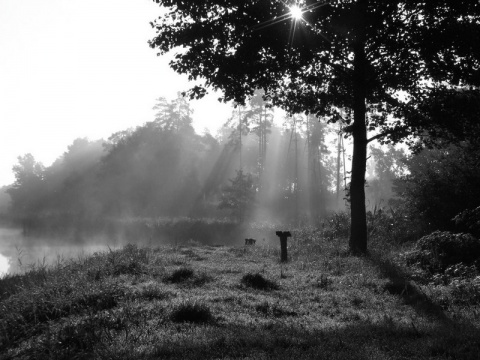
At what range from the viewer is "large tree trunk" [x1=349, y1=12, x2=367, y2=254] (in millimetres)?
13141

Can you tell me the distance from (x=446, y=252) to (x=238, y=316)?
5939 mm

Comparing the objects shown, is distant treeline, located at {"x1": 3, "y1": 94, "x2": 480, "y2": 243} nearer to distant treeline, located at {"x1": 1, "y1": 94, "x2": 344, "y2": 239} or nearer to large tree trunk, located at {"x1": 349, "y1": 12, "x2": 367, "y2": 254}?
distant treeline, located at {"x1": 1, "y1": 94, "x2": 344, "y2": 239}

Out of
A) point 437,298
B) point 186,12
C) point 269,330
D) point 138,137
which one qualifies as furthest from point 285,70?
point 138,137

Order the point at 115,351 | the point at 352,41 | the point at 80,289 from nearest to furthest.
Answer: the point at 115,351 < the point at 80,289 < the point at 352,41

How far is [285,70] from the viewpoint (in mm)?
13688

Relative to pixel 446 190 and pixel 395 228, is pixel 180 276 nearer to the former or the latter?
pixel 446 190

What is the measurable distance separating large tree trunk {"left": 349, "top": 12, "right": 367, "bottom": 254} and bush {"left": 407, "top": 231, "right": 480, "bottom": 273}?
3.47 metres

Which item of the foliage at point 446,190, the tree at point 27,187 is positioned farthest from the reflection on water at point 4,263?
the tree at point 27,187

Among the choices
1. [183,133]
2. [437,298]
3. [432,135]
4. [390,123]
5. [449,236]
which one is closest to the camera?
[437,298]

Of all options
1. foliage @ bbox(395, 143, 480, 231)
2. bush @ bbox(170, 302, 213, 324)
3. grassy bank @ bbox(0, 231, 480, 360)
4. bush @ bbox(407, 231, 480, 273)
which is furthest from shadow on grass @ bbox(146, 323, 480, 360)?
foliage @ bbox(395, 143, 480, 231)

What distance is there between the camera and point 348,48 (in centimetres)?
1354

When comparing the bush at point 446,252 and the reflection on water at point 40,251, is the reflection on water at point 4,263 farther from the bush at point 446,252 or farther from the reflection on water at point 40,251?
the bush at point 446,252

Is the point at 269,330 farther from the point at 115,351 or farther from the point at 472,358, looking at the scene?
the point at 472,358

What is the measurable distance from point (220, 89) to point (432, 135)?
733 centimetres
